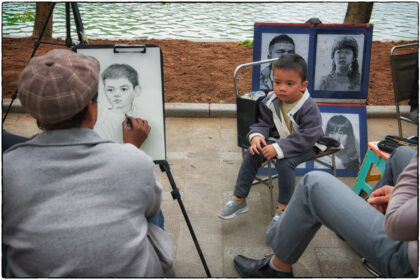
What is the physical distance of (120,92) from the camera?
2.24m

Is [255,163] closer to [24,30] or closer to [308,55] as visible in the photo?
[308,55]

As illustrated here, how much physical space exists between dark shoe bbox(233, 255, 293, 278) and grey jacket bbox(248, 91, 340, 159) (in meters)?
0.71

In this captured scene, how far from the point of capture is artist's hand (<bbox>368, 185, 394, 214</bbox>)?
Result: 1.83 metres

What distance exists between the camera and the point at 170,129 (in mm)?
4289

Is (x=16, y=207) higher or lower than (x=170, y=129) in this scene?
higher

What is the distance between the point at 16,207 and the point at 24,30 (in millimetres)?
7698

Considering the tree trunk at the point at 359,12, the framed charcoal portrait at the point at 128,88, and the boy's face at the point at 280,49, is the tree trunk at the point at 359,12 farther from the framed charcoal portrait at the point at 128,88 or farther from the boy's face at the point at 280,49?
the framed charcoal portrait at the point at 128,88

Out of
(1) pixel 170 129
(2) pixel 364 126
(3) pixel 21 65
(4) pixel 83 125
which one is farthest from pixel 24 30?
(4) pixel 83 125

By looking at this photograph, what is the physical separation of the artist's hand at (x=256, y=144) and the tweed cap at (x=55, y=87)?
1506 mm

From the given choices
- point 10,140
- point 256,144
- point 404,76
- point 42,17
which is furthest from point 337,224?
point 42,17

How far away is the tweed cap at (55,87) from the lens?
4.09ft

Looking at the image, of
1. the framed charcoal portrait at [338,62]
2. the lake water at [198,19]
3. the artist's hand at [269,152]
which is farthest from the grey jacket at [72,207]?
the lake water at [198,19]

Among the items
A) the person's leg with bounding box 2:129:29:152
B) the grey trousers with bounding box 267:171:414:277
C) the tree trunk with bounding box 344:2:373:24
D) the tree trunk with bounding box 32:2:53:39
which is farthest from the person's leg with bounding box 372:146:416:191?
the tree trunk with bounding box 32:2:53:39

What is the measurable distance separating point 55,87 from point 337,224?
1.30 meters
